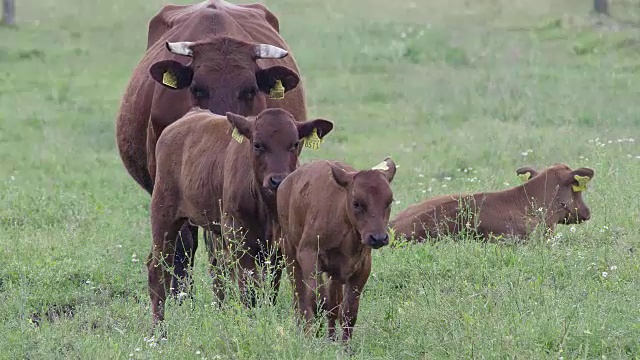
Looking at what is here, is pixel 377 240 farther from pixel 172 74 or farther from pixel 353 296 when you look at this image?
pixel 172 74

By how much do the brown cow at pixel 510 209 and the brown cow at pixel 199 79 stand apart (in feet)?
4.74

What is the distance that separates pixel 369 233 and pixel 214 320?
0.92 meters

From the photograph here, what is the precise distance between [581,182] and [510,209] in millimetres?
658

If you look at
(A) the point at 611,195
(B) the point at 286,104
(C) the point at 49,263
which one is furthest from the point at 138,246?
(A) the point at 611,195

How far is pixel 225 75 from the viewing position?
30.8ft

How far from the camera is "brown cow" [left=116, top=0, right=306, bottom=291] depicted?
30.7 feet

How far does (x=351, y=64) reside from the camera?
21.6 meters

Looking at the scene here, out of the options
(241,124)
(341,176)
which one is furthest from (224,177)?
(341,176)

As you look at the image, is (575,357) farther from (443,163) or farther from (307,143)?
(443,163)

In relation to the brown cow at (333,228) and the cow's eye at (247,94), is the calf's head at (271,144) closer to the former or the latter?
the brown cow at (333,228)

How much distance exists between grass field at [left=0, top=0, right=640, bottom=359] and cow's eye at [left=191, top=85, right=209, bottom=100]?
1.37 metres

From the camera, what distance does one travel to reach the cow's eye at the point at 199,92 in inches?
369

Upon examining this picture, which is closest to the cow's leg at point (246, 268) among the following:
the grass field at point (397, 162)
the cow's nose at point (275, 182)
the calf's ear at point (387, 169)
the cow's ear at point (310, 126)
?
the grass field at point (397, 162)

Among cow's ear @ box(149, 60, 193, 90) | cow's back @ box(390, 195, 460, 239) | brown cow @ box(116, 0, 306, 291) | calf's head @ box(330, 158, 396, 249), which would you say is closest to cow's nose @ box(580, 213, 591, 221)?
cow's back @ box(390, 195, 460, 239)
